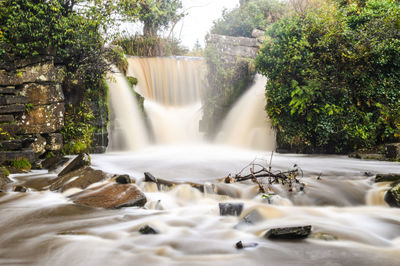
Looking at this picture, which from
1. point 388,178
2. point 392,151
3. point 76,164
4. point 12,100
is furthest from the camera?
point 392,151

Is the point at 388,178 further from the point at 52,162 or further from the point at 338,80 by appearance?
the point at 52,162

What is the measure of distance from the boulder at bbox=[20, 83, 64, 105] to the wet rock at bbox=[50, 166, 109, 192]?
12.3 feet

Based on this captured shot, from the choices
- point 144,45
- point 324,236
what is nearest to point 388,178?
point 324,236

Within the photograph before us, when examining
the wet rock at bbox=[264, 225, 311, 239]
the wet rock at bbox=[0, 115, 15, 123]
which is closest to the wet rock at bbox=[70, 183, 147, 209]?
the wet rock at bbox=[264, 225, 311, 239]

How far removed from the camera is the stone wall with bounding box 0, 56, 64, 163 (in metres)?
7.74

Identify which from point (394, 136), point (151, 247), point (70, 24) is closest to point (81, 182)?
point (151, 247)

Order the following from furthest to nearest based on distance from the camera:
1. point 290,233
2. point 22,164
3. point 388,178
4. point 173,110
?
point 173,110 → point 22,164 → point 388,178 → point 290,233

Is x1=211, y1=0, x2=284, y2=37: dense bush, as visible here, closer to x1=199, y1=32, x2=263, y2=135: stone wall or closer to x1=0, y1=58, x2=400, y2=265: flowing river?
x1=199, y1=32, x2=263, y2=135: stone wall

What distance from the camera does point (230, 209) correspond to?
4.13 meters

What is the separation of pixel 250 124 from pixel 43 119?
732 cm

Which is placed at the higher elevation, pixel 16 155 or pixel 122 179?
pixel 16 155

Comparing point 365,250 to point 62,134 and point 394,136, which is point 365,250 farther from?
point 62,134

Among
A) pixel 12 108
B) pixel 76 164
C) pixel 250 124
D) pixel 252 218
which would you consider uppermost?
pixel 12 108

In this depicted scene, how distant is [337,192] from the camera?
509 cm
